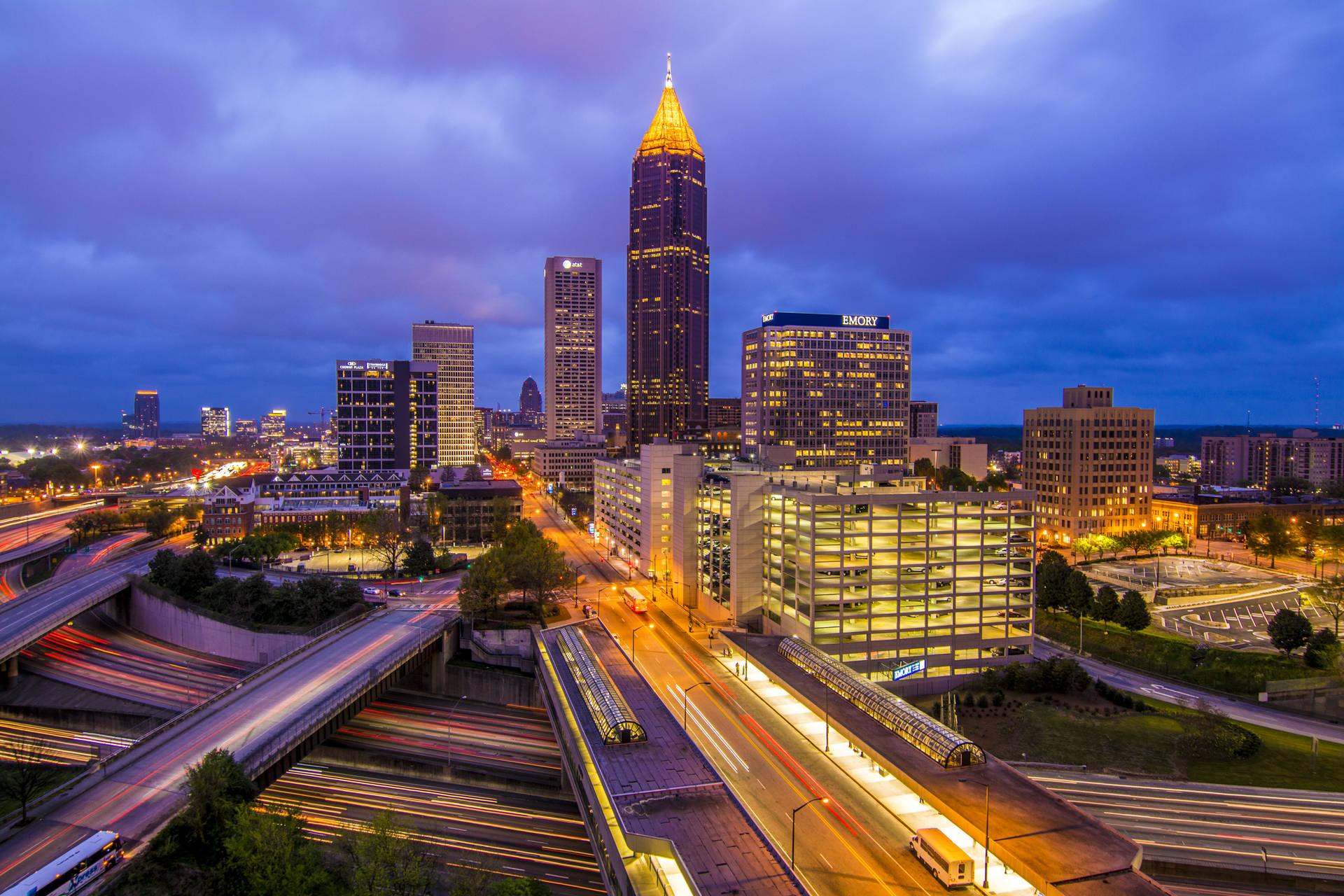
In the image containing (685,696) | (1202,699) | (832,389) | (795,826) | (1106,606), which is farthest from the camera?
(832,389)

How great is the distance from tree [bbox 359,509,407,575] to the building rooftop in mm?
77666

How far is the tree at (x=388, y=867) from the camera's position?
35.4 metres

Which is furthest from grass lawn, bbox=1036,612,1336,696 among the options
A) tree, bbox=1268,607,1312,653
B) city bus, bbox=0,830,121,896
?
city bus, bbox=0,830,121,896

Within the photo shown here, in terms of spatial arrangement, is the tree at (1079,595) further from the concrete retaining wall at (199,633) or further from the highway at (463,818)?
the concrete retaining wall at (199,633)

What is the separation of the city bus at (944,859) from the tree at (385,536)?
98.8 meters

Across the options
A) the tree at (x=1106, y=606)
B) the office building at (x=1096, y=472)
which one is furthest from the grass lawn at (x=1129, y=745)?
the office building at (x=1096, y=472)

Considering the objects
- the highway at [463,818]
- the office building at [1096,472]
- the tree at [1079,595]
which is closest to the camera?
the highway at [463,818]

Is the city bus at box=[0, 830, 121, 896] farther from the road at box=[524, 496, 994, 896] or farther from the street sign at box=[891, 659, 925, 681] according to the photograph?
the street sign at box=[891, 659, 925, 681]

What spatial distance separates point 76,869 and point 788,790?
38.4m

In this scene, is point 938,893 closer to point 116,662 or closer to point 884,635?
point 884,635

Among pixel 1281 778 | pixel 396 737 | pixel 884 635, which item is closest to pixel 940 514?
pixel 884 635

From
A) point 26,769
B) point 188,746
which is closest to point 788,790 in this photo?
point 188,746

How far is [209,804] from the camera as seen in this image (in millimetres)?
40344

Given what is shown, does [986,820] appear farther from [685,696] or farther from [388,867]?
[388,867]
